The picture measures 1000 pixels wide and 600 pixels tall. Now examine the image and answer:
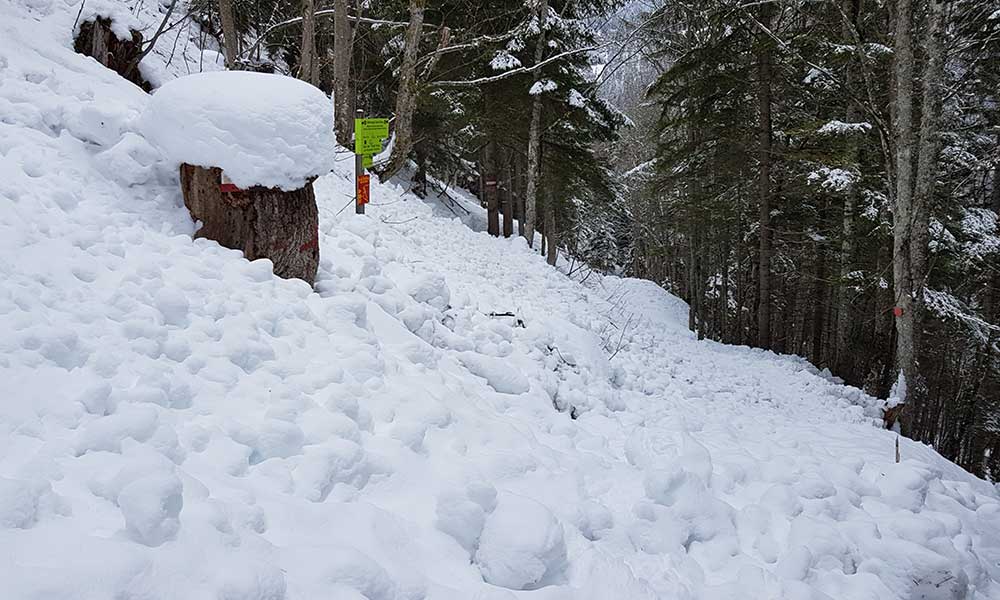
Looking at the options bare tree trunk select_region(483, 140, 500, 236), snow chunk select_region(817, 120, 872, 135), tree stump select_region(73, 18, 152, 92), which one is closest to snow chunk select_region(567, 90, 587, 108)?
bare tree trunk select_region(483, 140, 500, 236)

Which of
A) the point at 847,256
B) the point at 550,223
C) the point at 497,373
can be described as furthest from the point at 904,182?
the point at 550,223

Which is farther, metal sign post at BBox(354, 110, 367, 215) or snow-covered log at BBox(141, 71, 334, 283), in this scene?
metal sign post at BBox(354, 110, 367, 215)

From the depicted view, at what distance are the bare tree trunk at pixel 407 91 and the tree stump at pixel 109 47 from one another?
3.95 metres

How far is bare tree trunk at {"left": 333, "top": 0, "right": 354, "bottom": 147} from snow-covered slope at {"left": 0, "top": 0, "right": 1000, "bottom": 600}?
5.41 m

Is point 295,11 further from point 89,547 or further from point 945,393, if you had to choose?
point 945,393

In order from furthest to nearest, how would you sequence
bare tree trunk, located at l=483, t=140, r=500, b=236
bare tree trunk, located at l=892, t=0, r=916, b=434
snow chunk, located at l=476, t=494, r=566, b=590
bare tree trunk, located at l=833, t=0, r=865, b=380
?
1. bare tree trunk, located at l=483, t=140, r=500, b=236
2. bare tree trunk, located at l=833, t=0, r=865, b=380
3. bare tree trunk, located at l=892, t=0, r=916, b=434
4. snow chunk, located at l=476, t=494, r=566, b=590

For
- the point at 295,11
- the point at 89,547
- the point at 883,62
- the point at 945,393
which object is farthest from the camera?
the point at 295,11

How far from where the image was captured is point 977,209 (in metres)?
10.3

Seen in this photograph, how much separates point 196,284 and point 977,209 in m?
12.8

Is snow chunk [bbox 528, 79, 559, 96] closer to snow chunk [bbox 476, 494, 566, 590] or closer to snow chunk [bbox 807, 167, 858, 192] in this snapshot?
snow chunk [bbox 807, 167, 858, 192]

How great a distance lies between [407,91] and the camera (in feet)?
32.4

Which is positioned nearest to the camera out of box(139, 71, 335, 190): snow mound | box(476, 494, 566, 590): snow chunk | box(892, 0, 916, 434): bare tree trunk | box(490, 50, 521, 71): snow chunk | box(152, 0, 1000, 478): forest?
box(476, 494, 566, 590): snow chunk

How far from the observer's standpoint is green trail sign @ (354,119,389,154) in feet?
24.4

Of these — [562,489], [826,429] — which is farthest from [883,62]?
[562,489]
